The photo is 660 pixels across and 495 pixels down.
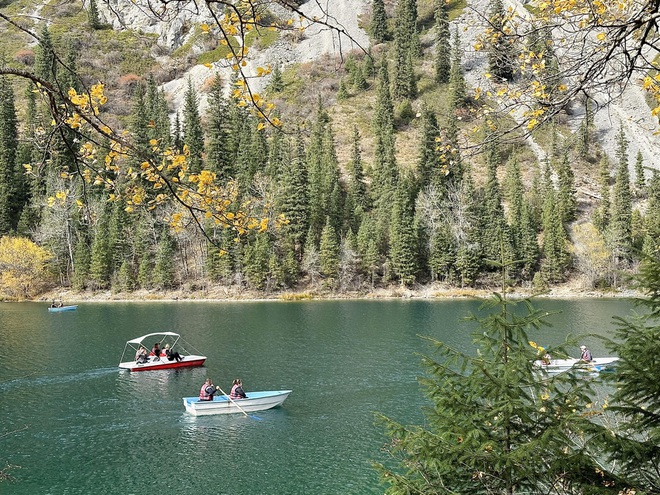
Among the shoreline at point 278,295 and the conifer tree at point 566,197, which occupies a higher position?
the conifer tree at point 566,197

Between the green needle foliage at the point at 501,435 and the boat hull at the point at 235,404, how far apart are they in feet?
57.1

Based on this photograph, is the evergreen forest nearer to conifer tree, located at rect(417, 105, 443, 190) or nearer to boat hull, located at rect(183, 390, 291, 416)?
conifer tree, located at rect(417, 105, 443, 190)

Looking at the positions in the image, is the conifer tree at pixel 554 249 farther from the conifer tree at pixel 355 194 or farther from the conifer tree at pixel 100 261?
the conifer tree at pixel 100 261

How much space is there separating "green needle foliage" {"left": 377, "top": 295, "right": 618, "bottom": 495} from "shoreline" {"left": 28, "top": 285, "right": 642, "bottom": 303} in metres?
60.8

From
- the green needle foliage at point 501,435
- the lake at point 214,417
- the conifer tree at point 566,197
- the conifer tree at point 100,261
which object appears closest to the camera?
the green needle foliage at point 501,435

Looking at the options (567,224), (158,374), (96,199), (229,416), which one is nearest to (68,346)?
(158,374)

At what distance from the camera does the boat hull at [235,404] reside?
22344mm

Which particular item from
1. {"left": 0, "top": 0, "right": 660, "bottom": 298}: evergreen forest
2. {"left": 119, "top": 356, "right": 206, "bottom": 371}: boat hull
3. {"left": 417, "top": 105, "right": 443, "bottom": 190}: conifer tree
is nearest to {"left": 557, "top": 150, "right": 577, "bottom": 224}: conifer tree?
{"left": 0, "top": 0, "right": 660, "bottom": 298}: evergreen forest

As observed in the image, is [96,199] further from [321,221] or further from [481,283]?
[481,283]

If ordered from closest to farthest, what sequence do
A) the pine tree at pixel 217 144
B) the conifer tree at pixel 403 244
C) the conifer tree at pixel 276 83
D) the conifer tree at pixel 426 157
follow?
the conifer tree at pixel 403 244, the conifer tree at pixel 426 157, the pine tree at pixel 217 144, the conifer tree at pixel 276 83

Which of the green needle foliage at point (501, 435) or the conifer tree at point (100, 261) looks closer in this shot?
the green needle foliage at point (501, 435)

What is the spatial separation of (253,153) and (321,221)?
20.7m

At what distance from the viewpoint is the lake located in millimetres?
16547

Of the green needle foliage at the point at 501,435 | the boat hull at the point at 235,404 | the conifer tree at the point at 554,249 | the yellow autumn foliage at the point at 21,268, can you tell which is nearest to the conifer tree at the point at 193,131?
the yellow autumn foliage at the point at 21,268
